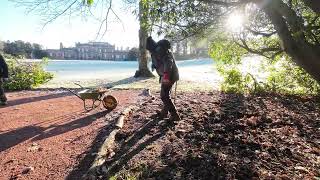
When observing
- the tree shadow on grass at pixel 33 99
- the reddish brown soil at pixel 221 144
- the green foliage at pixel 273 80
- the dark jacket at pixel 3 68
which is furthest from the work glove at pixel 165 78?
the tree shadow on grass at pixel 33 99

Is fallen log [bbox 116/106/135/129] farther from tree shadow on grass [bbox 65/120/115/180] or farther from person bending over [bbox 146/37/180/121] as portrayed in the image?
Answer: person bending over [bbox 146/37/180/121]

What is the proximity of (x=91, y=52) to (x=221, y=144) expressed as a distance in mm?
66477

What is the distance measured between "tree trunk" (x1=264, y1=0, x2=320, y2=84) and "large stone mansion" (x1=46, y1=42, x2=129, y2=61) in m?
64.1

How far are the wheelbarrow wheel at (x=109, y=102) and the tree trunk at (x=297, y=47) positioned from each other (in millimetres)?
5550

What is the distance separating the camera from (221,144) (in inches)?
253

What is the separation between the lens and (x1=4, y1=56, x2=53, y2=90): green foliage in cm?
1634

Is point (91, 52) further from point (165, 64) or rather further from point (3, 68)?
point (165, 64)

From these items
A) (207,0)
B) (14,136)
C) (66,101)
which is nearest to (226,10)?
(207,0)

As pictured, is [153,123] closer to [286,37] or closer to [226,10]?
[226,10]

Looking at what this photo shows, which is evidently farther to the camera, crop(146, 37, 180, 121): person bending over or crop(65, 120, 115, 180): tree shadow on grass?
crop(146, 37, 180, 121): person bending over

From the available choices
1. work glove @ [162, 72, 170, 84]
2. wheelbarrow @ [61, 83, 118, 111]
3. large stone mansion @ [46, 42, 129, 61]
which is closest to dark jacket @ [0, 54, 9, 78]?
wheelbarrow @ [61, 83, 118, 111]

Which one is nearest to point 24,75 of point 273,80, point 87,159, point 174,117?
point 273,80

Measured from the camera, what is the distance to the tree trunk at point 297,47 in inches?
206

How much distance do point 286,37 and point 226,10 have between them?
7.94 feet
